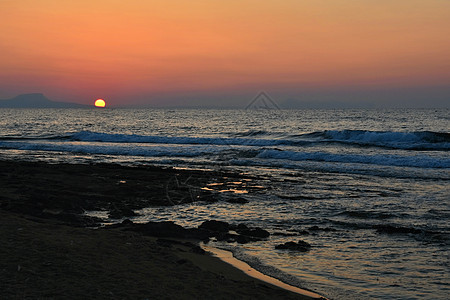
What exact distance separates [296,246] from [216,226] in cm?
229

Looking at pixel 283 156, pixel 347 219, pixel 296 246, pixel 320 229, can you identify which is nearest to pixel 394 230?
pixel 347 219

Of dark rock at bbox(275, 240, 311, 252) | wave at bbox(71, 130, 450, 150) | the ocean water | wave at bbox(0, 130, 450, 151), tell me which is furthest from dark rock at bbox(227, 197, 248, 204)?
wave at bbox(71, 130, 450, 150)

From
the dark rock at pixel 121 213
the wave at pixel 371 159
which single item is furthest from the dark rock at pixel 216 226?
the wave at pixel 371 159

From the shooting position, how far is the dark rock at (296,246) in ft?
29.7

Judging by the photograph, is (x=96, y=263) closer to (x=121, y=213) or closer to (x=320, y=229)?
(x=121, y=213)

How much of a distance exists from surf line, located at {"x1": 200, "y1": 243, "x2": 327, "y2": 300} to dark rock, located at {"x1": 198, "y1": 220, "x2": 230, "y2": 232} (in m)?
1.16

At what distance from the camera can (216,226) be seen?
10.7 metres

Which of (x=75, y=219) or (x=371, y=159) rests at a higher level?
(x=371, y=159)

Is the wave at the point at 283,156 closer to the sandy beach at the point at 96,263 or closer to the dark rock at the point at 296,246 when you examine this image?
the sandy beach at the point at 96,263

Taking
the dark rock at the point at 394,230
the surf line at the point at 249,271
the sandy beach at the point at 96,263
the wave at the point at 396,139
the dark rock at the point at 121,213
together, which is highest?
the wave at the point at 396,139

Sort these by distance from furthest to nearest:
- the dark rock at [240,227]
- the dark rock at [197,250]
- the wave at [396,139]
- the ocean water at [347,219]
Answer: the wave at [396,139]
the dark rock at [240,227]
the dark rock at [197,250]
the ocean water at [347,219]

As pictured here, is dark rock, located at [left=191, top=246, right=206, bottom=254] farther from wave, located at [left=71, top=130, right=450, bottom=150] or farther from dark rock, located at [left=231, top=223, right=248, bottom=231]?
wave, located at [left=71, top=130, right=450, bottom=150]

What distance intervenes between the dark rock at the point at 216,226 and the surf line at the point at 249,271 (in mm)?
1155

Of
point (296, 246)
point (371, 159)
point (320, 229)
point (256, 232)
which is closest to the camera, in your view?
point (296, 246)
